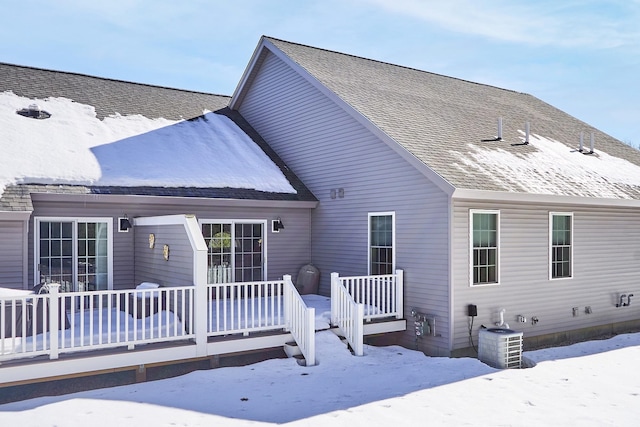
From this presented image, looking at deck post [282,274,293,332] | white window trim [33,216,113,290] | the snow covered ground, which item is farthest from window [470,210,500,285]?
white window trim [33,216,113,290]

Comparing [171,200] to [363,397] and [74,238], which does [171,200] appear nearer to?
[74,238]

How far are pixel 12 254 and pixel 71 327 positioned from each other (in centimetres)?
283

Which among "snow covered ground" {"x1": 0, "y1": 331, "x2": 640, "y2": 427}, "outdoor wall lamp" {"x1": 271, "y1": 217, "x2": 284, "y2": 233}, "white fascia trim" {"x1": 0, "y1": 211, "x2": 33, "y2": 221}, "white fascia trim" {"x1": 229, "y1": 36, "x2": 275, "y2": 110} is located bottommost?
"snow covered ground" {"x1": 0, "y1": 331, "x2": 640, "y2": 427}

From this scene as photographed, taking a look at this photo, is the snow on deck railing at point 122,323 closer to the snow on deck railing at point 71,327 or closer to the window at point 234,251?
the snow on deck railing at point 71,327

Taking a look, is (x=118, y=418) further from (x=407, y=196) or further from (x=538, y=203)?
(x=538, y=203)

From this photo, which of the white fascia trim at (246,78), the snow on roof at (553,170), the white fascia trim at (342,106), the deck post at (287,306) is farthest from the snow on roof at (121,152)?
the snow on roof at (553,170)

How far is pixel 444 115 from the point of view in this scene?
1365 cm

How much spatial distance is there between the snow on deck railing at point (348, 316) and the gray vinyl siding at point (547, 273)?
177 centimetres

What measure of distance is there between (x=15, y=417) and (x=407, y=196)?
7266 mm

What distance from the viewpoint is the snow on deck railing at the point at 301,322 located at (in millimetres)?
8773

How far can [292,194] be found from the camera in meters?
12.7

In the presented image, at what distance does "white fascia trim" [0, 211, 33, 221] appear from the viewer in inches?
354

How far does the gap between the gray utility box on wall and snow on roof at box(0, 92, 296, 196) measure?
5676 mm

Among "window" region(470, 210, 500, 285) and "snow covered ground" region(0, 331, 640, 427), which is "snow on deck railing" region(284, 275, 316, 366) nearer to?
"snow covered ground" region(0, 331, 640, 427)
